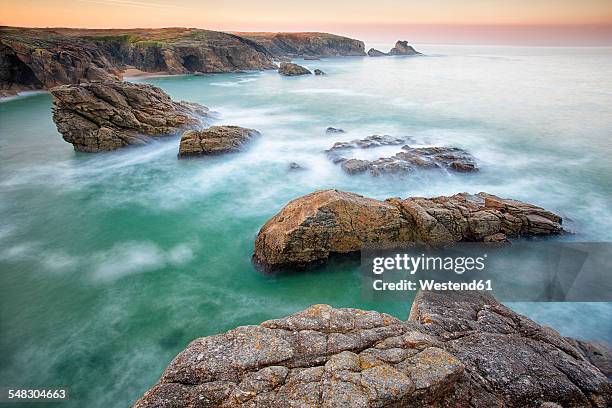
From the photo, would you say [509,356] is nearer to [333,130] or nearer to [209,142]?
[209,142]

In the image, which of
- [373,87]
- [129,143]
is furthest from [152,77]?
[129,143]

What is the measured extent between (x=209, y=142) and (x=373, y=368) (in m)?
23.7

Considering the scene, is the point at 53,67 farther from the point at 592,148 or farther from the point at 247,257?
the point at 592,148

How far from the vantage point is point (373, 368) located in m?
5.38

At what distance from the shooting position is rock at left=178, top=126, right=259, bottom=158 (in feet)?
85.3

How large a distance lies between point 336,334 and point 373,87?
202ft

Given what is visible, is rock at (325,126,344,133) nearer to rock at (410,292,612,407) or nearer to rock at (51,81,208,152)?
rock at (51,81,208,152)

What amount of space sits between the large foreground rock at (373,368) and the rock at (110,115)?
27253 millimetres

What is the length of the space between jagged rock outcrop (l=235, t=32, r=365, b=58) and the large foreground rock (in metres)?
148

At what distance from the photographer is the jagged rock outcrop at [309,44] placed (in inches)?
5851

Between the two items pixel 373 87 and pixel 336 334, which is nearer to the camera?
pixel 336 334

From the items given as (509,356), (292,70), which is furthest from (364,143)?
(292,70)

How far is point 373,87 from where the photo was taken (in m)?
62.1

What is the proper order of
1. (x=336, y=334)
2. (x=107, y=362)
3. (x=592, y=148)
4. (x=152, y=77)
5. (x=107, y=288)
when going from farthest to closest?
(x=152, y=77)
(x=592, y=148)
(x=107, y=288)
(x=107, y=362)
(x=336, y=334)
